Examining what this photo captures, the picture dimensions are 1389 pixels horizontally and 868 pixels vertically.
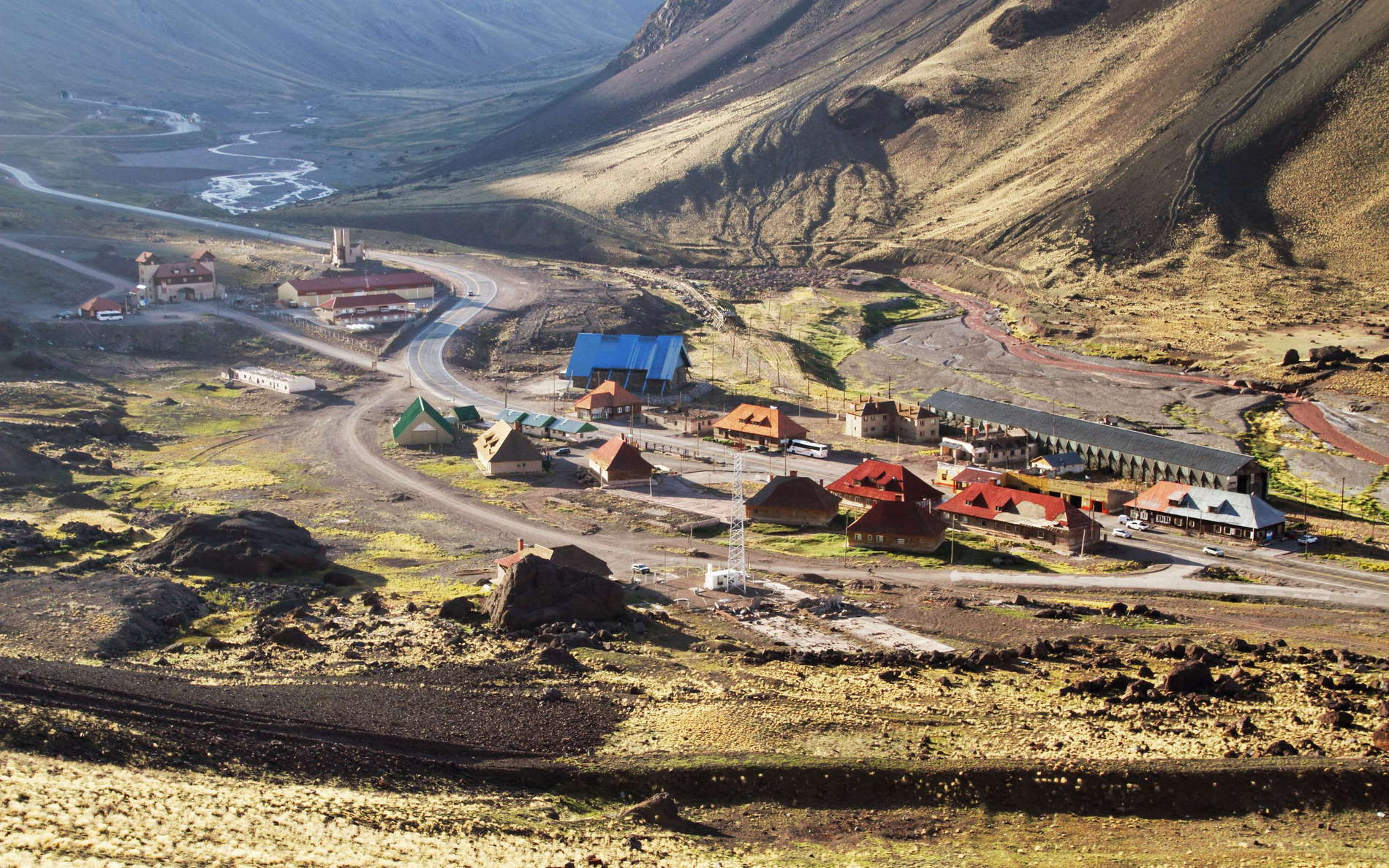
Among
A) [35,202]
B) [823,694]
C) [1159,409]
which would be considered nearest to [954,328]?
[1159,409]

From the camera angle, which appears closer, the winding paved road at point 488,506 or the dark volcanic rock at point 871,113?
the winding paved road at point 488,506

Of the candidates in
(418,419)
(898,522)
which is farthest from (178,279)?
(898,522)

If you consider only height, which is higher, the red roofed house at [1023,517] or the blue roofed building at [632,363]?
the blue roofed building at [632,363]

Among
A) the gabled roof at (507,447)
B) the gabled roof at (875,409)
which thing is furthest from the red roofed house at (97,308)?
the gabled roof at (875,409)

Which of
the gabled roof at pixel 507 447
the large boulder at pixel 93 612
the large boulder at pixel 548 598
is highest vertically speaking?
the gabled roof at pixel 507 447

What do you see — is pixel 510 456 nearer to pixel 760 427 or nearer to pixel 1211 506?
pixel 760 427

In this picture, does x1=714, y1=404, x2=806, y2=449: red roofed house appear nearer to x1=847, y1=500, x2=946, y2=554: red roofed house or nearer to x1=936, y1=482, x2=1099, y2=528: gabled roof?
x1=936, y1=482, x2=1099, y2=528: gabled roof

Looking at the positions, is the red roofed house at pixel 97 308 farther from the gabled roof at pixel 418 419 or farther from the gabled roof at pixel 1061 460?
the gabled roof at pixel 1061 460
